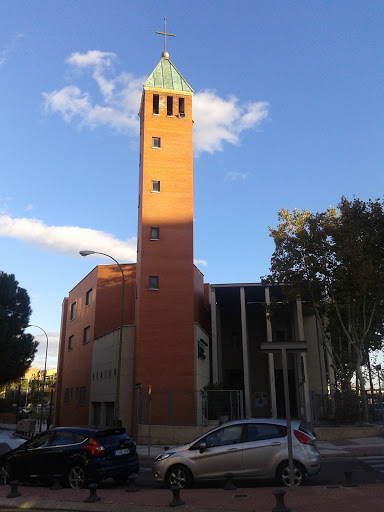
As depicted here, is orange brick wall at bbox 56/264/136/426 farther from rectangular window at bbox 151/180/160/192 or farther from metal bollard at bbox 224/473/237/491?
metal bollard at bbox 224/473/237/491

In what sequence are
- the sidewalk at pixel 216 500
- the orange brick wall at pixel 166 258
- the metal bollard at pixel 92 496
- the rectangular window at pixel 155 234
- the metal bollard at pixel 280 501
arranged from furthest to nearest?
the rectangular window at pixel 155 234
the orange brick wall at pixel 166 258
the metal bollard at pixel 92 496
the sidewalk at pixel 216 500
the metal bollard at pixel 280 501

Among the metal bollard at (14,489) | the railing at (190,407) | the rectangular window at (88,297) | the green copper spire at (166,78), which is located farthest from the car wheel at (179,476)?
the rectangular window at (88,297)

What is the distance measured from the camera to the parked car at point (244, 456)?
9250mm

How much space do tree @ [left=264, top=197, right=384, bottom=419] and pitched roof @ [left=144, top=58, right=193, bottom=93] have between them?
462 inches

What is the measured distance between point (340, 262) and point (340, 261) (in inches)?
4.5

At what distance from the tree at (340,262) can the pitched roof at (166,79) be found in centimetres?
1173

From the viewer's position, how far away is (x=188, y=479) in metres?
9.62

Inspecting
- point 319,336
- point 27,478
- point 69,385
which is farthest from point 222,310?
point 27,478

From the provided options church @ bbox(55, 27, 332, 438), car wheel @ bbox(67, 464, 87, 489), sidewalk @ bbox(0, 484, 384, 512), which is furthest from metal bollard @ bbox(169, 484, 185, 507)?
church @ bbox(55, 27, 332, 438)

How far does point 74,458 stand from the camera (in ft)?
33.0

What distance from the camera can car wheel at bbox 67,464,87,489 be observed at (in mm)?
9867

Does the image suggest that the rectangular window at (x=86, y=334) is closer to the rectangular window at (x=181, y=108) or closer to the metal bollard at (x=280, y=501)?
the rectangular window at (x=181, y=108)

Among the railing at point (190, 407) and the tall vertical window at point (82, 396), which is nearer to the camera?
the railing at point (190, 407)

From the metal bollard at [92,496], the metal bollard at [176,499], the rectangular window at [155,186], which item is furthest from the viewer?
the rectangular window at [155,186]
